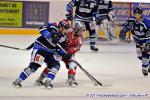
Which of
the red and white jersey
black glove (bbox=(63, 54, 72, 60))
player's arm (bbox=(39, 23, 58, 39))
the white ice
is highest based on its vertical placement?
→ player's arm (bbox=(39, 23, 58, 39))

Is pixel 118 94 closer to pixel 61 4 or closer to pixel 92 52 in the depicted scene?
pixel 92 52

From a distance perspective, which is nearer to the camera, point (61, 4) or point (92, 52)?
point (92, 52)

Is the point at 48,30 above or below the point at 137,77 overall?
above

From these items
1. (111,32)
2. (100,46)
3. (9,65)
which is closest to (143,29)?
(9,65)

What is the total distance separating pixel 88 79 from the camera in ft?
25.1

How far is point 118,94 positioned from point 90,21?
176 inches

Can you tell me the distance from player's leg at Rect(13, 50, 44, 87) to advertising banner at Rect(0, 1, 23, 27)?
703 centimetres

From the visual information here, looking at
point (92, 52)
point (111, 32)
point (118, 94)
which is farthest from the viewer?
point (111, 32)

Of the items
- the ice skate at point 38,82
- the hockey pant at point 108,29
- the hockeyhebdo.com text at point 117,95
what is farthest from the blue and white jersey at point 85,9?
the hockeyhebdo.com text at point 117,95

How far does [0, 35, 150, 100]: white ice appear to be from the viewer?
20.8 ft

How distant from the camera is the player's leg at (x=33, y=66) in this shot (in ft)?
21.9

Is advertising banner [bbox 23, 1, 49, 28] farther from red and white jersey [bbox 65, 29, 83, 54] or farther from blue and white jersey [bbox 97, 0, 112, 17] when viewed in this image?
red and white jersey [bbox 65, 29, 83, 54]

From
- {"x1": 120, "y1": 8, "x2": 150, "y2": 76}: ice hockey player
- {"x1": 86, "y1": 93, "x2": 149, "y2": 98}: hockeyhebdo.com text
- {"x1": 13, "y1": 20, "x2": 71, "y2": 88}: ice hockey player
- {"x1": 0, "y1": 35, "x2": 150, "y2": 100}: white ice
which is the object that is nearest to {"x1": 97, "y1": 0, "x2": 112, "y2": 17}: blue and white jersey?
{"x1": 0, "y1": 35, "x2": 150, "y2": 100}: white ice

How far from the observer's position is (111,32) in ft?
42.2
